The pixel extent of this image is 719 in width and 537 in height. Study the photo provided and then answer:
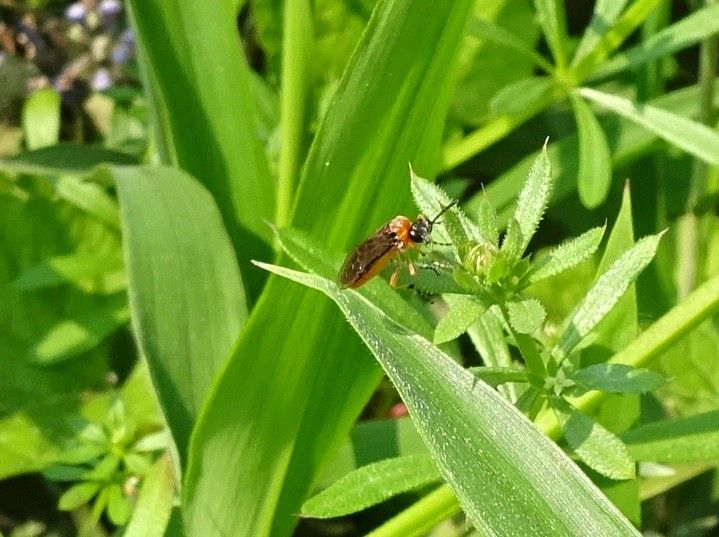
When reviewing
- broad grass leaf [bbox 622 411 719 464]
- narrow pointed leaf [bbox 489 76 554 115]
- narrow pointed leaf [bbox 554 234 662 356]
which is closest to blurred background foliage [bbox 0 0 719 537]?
narrow pointed leaf [bbox 489 76 554 115]

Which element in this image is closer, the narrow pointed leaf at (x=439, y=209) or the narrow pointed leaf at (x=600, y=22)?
the narrow pointed leaf at (x=439, y=209)

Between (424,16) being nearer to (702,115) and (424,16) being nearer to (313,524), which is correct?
(702,115)

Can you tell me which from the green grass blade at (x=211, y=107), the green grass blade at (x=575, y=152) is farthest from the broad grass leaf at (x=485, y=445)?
the green grass blade at (x=575, y=152)

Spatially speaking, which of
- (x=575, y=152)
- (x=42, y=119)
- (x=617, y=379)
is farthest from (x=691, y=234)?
(x=42, y=119)

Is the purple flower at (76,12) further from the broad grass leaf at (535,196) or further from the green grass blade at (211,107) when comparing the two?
the broad grass leaf at (535,196)

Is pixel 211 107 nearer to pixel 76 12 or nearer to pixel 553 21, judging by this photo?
pixel 553 21

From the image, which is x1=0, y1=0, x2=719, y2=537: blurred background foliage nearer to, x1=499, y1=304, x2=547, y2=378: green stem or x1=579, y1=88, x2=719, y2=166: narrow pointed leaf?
x1=579, y1=88, x2=719, y2=166: narrow pointed leaf

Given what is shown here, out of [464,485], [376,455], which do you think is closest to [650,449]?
[464,485]
